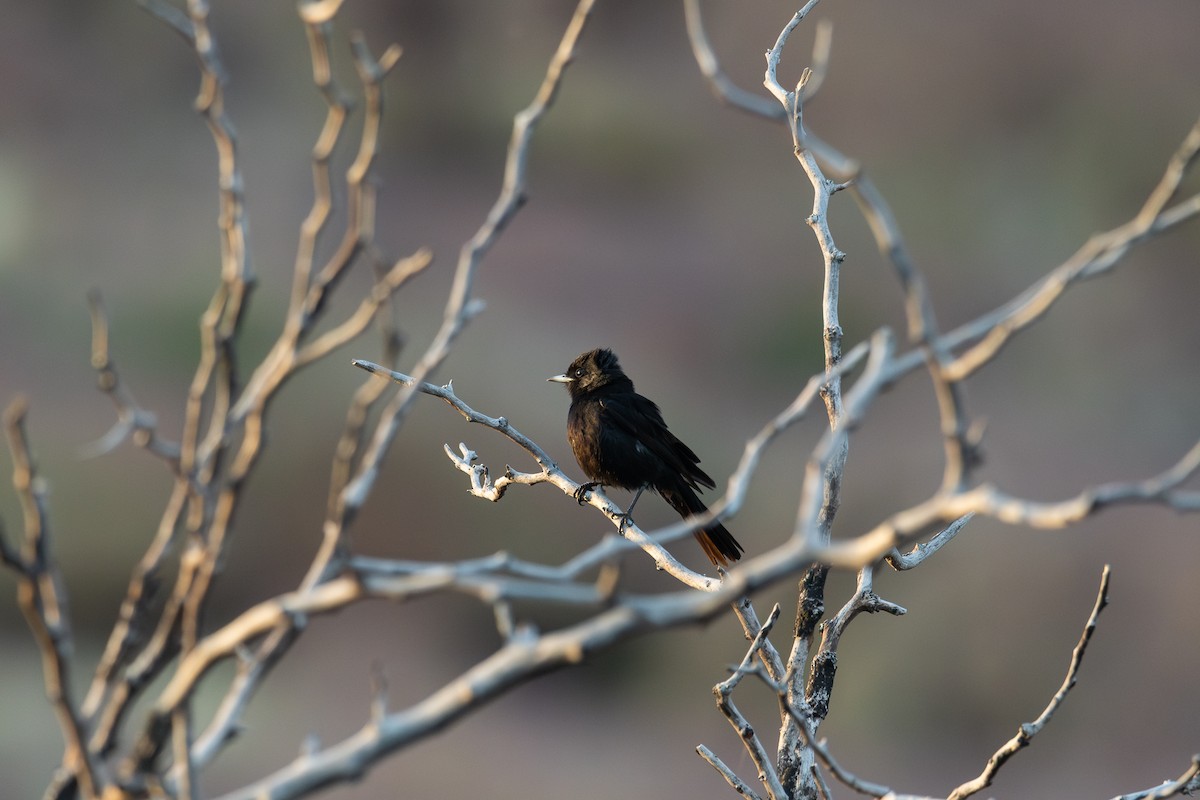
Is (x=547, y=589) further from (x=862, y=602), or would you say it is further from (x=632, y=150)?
(x=632, y=150)

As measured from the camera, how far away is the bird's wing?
671 cm

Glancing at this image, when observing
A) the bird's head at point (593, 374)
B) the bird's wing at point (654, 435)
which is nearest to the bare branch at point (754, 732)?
the bird's wing at point (654, 435)

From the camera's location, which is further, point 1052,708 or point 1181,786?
point 1052,708

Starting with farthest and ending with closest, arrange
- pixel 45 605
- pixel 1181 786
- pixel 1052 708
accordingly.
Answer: pixel 1052 708
pixel 1181 786
pixel 45 605

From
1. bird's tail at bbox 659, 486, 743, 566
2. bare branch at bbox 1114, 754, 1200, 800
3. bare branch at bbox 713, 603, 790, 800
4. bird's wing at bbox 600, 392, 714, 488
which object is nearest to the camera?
bare branch at bbox 1114, 754, 1200, 800

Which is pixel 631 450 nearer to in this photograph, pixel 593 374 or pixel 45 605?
pixel 593 374

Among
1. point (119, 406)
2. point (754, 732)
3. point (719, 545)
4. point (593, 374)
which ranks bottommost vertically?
point (119, 406)

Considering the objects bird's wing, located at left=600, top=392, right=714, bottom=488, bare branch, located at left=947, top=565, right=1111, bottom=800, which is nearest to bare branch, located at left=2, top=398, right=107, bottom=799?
bare branch, located at left=947, top=565, right=1111, bottom=800

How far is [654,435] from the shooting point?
6.84 metres

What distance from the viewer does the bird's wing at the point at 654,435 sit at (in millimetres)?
6707

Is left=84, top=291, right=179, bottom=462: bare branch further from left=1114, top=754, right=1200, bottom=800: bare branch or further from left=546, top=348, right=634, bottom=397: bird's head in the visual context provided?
left=546, top=348, right=634, bottom=397: bird's head

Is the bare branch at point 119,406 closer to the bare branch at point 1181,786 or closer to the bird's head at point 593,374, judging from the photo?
the bare branch at point 1181,786

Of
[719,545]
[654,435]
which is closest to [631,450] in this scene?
[654,435]

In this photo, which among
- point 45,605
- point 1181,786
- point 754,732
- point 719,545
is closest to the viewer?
point 45,605
